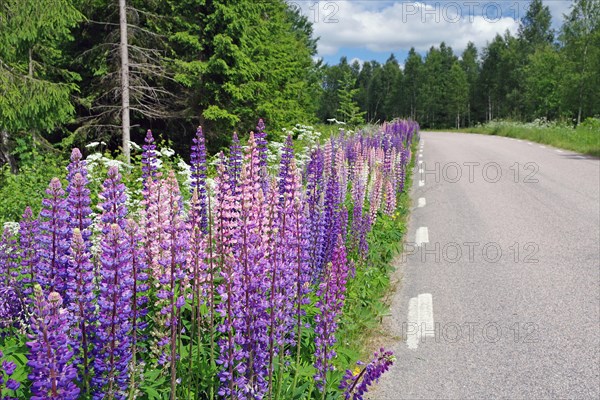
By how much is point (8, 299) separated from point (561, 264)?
6971 mm

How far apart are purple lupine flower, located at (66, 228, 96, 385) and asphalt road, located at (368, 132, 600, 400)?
257 cm

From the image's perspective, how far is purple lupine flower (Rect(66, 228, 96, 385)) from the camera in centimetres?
231

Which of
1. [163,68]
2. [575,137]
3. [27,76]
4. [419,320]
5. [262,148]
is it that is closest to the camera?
[262,148]

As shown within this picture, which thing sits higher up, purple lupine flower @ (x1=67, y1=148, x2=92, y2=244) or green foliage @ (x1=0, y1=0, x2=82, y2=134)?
green foliage @ (x1=0, y1=0, x2=82, y2=134)

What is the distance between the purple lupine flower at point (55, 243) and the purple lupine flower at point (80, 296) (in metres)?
0.06

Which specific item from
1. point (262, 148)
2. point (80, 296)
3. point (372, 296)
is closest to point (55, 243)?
point (80, 296)

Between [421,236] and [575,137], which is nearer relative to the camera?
[421,236]

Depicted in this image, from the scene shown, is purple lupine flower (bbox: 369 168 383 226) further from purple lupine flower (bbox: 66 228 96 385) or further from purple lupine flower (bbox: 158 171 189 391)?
purple lupine flower (bbox: 66 228 96 385)

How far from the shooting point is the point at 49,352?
1.80m

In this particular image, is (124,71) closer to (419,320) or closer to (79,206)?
(419,320)

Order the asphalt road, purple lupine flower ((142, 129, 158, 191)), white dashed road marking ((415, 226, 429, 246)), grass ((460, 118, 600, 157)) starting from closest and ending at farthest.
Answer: purple lupine flower ((142, 129, 158, 191)) < the asphalt road < white dashed road marking ((415, 226, 429, 246)) < grass ((460, 118, 600, 157))

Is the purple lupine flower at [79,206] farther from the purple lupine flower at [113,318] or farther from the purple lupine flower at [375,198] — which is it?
the purple lupine flower at [375,198]

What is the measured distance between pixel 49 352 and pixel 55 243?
32.8 inches

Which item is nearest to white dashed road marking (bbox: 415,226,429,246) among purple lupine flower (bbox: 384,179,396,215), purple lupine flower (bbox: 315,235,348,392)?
purple lupine flower (bbox: 384,179,396,215)
